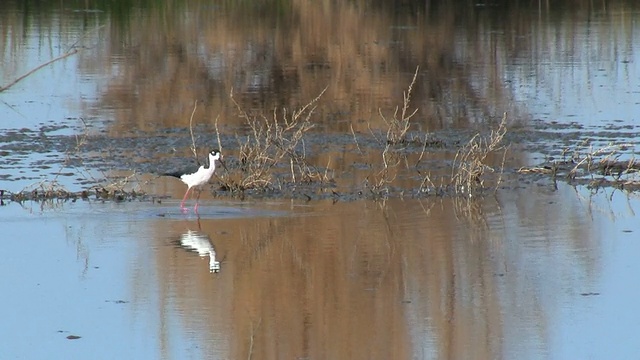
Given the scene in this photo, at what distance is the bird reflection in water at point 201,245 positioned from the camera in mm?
8742

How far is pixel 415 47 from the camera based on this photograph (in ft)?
80.4

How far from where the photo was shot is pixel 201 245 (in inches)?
368

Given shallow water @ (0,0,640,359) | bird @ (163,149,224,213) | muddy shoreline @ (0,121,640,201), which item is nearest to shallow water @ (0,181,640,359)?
shallow water @ (0,0,640,359)

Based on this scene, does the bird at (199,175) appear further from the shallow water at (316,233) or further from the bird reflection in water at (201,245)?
the bird reflection in water at (201,245)

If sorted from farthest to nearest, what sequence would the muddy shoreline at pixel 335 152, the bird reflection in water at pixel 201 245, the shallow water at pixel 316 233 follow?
the muddy shoreline at pixel 335 152
the bird reflection in water at pixel 201 245
the shallow water at pixel 316 233

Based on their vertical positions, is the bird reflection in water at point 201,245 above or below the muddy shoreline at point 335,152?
below

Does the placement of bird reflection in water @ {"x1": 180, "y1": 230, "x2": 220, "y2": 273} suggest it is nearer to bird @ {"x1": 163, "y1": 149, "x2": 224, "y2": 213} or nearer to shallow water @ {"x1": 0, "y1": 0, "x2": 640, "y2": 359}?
shallow water @ {"x1": 0, "y1": 0, "x2": 640, "y2": 359}

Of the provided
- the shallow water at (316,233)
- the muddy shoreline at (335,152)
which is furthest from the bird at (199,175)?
the muddy shoreline at (335,152)

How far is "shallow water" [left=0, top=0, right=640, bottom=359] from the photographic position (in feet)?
23.1

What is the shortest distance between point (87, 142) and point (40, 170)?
179 cm

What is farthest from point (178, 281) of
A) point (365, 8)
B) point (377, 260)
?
point (365, 8)

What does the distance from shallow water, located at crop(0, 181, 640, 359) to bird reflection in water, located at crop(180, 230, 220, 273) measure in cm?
5

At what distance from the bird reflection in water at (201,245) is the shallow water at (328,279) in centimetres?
5

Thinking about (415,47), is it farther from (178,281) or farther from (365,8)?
(178,281)
